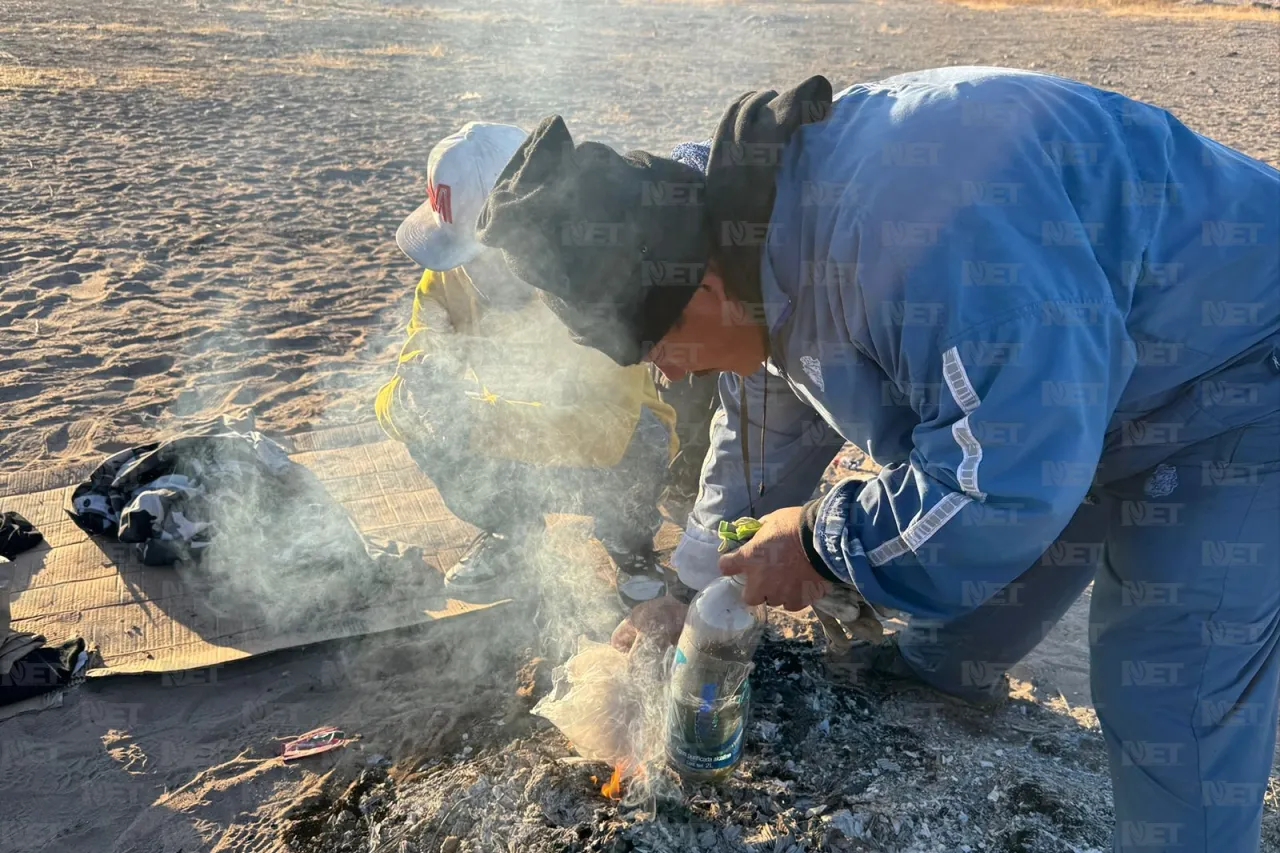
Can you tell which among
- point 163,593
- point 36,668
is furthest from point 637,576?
point 36,668

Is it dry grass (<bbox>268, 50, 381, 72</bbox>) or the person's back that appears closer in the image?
the person's back

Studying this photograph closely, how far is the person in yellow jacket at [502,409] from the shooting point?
3074mm

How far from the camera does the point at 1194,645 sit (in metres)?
1.93

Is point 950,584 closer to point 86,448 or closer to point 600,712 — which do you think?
point 600,712

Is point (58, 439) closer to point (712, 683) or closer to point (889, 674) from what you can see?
point (712, 683)

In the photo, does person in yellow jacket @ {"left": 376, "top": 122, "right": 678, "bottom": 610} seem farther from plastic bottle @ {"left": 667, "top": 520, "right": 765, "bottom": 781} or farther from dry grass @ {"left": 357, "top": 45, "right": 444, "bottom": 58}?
dry grass @ {"left": 357, "top": 45, "right": 444, "bottom": 58}

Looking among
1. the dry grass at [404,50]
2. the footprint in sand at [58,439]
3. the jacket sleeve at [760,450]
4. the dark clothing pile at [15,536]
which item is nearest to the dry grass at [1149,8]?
the dry grass at [404,50]

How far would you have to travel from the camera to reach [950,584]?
1.60 meters

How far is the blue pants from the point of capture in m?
1.89

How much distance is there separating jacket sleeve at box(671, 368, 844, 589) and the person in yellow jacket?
50 centimetres

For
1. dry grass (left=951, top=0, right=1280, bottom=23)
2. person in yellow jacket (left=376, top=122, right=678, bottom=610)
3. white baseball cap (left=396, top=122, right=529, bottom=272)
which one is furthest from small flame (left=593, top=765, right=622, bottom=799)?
dry grass (left=951, top=0, right=1280, bottom=23)

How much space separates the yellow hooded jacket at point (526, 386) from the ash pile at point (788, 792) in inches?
38.6

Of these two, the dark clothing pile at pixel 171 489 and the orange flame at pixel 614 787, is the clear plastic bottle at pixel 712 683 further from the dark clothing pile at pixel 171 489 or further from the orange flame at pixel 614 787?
the dark clothing pile at pixel 171 489

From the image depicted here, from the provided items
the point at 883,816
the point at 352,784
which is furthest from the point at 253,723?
the point at 883,816
